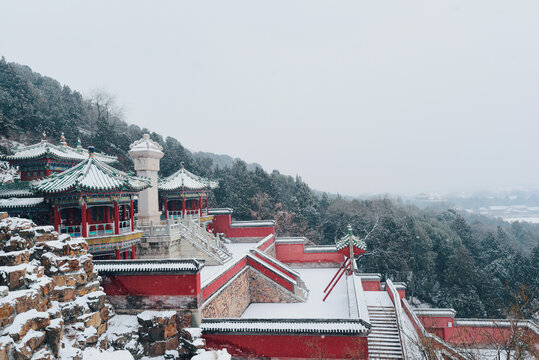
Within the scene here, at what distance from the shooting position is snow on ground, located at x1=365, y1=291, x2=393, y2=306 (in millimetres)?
15305

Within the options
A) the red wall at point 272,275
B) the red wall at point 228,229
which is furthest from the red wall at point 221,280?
the red wall at point 228,229

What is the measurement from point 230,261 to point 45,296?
7559mm

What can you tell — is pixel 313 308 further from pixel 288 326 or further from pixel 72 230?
pixel 72 230

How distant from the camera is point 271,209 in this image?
116 feet

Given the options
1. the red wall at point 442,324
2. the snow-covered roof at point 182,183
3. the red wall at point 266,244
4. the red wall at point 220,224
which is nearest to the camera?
the red wall at point 442,324

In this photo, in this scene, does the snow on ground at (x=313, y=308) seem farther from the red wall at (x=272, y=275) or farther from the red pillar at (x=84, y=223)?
the red pillar at (x=84, y=223)

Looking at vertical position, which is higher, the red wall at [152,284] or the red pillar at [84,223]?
the red pillar at [84,223]

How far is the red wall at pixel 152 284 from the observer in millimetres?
9719

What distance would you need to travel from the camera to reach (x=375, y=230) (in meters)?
31.9

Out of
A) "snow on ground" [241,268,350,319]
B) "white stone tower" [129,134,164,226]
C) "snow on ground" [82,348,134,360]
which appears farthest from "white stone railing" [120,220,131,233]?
"snow on ground" [82,348,134,360]

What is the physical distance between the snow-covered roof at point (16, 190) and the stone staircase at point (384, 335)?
1492cm

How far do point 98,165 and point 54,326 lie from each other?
723cm

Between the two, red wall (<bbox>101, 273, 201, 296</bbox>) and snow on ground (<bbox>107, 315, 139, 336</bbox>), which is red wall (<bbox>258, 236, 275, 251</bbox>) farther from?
snow on ground (<bbox>107, 315, 139, 336</bbox>)

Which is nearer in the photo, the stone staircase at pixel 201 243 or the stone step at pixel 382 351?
the stone step at pixel 382 351
